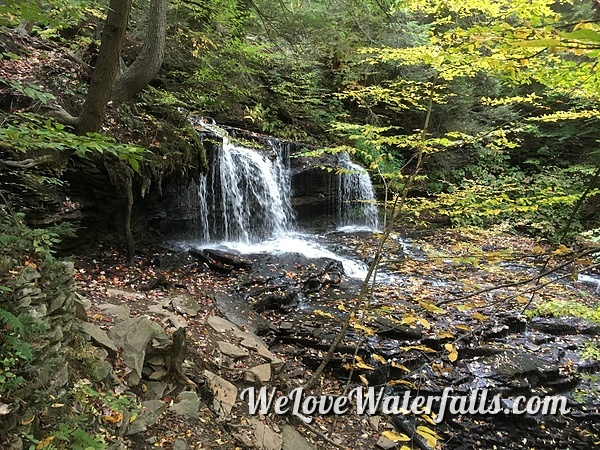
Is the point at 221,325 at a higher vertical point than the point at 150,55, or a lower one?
lower

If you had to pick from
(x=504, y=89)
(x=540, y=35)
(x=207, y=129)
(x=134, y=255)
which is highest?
(x=504, y=89)

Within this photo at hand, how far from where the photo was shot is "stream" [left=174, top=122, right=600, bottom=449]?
214 inches

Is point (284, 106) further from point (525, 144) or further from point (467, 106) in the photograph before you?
point (525, 144)

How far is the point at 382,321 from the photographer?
6.57 metres

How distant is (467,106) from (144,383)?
538 inches

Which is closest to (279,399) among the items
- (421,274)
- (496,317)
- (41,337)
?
(41,337)

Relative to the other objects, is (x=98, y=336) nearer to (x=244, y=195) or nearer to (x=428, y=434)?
(x=428, y=434)

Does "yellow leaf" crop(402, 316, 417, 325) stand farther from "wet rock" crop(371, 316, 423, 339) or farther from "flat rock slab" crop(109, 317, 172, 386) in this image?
"wet rock" crop(371, 316, 423, 339)

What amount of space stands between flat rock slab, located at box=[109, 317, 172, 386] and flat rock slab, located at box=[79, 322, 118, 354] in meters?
0.11

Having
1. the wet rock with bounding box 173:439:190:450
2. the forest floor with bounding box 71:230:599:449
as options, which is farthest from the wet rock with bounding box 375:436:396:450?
the wet rock with bounding box 173:439:190:450

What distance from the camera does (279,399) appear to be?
4.53 meters

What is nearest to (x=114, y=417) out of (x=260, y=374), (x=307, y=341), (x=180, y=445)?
(x=180, y=445)

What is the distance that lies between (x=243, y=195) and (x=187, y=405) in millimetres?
6940

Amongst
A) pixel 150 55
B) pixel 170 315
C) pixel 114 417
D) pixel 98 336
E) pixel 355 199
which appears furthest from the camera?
pixel 355 199
